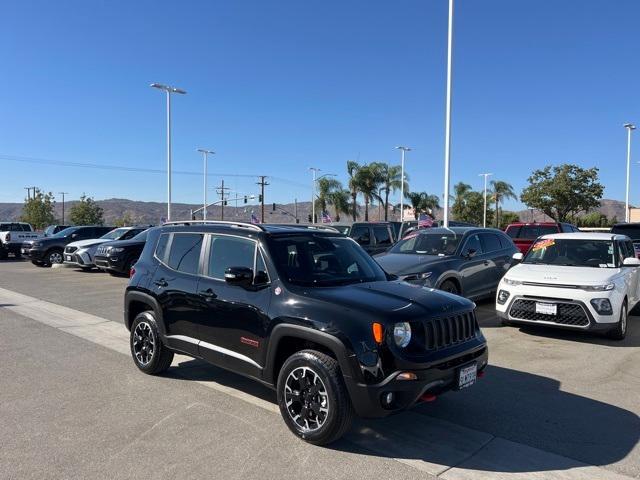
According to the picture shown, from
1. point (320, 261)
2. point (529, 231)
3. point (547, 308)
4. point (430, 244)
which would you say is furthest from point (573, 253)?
point (529, 231)

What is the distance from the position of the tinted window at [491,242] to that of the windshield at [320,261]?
603 cm

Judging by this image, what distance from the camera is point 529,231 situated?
703 inches

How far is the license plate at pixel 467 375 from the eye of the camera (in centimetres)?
427

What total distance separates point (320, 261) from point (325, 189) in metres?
53.3

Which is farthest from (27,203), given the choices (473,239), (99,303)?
(473,239)

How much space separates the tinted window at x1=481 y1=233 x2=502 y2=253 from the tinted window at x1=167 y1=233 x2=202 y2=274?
6.89 meters

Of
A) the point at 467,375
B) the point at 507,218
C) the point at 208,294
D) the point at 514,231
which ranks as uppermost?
the point at 507,218

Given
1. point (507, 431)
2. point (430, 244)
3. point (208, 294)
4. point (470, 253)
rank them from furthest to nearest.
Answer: point (430, 244), point (470, 253), point (208, 294), point (507, 431)

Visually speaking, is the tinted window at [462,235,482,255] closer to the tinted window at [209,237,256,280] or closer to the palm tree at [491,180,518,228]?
the tinted window at [209,237,256,280]

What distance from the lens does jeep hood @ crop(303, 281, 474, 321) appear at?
4.07 m

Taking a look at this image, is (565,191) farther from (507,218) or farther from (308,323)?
(308,323)

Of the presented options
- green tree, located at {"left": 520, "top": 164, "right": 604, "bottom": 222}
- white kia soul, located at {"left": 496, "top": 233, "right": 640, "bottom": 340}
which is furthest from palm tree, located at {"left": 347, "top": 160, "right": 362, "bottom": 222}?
white kia soul, located at {"left": 496, "top": 233, "right": 640, "bottom": 340}

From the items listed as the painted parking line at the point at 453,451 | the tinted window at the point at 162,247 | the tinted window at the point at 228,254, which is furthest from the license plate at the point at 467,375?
the tinted window at the point at 162,247

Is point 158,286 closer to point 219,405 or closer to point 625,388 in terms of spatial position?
point 219,405
